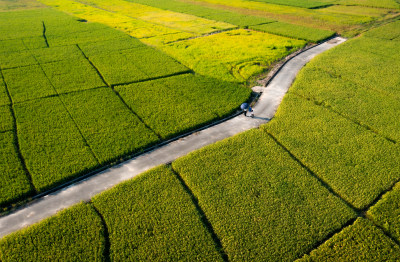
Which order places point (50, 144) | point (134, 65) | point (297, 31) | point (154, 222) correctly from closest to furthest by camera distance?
point (154, 222)
point (50, 144)
point (134, 65)
point (297, 31)

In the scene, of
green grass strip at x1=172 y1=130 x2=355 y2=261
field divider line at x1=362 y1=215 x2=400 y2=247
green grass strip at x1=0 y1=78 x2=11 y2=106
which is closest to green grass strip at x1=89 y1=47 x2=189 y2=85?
green grass strip at x1=0 y1=78 x2=11 y2=106

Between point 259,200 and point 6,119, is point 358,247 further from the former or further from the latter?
point 6,119

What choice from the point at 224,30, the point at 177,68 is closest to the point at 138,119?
the point at 177,68

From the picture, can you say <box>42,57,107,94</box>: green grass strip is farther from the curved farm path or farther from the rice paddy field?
the curved farm path

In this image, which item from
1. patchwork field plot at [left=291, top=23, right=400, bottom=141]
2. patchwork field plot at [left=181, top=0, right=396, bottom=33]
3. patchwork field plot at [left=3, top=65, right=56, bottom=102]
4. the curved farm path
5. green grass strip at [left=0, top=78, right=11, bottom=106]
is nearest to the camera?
the curved farm path

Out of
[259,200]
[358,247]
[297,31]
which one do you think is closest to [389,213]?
[358,247]

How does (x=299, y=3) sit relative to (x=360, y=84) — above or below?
above
